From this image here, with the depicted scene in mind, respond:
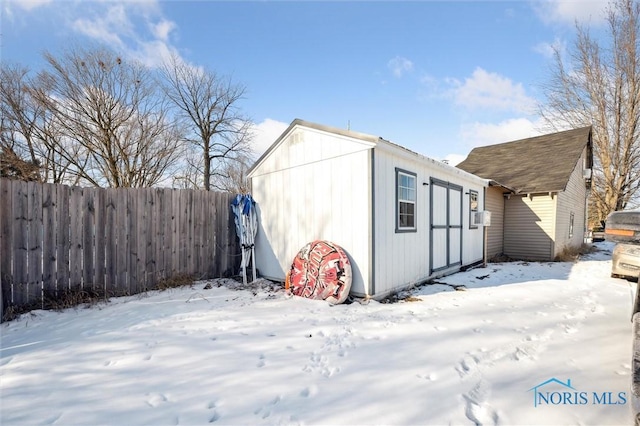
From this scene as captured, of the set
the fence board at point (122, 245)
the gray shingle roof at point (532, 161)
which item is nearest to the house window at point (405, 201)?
the fence board at point (122, 245)

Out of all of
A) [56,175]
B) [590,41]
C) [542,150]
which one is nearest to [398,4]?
[542,150]

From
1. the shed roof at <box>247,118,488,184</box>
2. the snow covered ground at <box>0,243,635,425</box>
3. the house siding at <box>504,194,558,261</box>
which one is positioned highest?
the shed roof at <box>247,118,488,184</box>

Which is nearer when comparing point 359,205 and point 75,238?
point 75,238

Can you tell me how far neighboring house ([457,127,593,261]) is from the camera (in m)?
10.4

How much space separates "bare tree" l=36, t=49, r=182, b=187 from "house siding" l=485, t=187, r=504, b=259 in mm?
14847

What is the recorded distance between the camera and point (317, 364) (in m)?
2.72

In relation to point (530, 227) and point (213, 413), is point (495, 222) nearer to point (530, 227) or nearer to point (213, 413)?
point (530, 227)

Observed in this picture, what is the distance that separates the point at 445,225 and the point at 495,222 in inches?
204

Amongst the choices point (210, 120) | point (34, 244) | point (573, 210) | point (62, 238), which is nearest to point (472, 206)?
point (573, 210)

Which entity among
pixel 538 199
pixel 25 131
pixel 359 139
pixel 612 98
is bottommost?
pixel 538 199

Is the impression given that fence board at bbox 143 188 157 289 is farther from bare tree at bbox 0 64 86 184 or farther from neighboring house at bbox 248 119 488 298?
bare tree at bbox 0 64 86 184

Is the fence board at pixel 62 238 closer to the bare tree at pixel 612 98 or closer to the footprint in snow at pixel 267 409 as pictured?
the footprint in snow at pixel 267 409

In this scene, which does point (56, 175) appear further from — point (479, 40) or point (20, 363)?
point (479, 40)

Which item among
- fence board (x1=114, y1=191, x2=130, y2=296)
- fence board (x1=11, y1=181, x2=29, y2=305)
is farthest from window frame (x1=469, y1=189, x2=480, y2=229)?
fence board (x1=11, y1=181, x2=29, y2=305)
